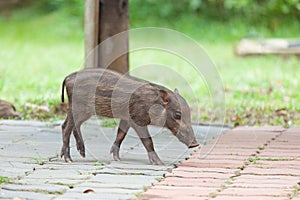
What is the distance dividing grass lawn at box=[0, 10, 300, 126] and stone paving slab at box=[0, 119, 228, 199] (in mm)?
926

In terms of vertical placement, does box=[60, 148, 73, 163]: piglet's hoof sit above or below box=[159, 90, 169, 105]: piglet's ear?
below

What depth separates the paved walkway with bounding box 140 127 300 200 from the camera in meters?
4.57

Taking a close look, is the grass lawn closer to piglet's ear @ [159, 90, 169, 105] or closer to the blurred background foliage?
the blurred background foliage

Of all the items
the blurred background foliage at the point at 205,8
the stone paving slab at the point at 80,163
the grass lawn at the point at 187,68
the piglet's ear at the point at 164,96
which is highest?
the piglet's ear at the point at 164,96

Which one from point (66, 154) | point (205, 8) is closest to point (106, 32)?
point (66, 154)

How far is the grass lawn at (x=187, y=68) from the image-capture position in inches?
337

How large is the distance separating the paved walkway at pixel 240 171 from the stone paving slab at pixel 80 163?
137mm

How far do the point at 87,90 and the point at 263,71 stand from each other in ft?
21.3

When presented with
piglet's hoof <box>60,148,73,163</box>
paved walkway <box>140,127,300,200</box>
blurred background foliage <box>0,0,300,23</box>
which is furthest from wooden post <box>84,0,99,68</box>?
blurred background foliage <box>0,0,300,23</box>

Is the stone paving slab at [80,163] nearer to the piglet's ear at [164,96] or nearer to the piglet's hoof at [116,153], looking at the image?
the piglet's hoof at [116,153]

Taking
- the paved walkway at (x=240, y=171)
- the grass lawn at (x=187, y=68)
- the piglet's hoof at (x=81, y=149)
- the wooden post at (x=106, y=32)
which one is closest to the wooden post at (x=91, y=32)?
the wooden post at (x=106, y=32)

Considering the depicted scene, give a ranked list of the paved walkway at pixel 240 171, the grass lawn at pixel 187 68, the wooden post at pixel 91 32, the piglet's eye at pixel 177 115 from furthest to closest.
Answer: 1. the grass lawn at pixel 187 68
2. the wooden post at pixel 91 32
3. the piglet's eye at pixel 177 115
4. the paved walkway at pixel 240 171

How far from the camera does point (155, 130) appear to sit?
278 inches

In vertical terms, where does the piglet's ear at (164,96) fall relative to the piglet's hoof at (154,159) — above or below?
above
